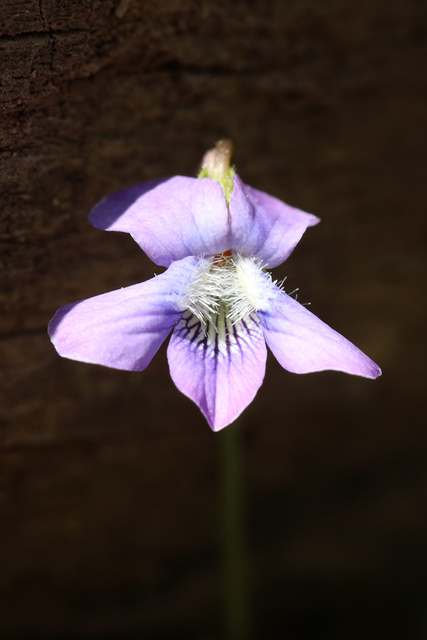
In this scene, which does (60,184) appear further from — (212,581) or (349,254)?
(212,581)

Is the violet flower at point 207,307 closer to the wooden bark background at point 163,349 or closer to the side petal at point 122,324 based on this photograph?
the side petal at point 122,324

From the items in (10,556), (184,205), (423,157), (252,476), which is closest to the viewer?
(184,205)

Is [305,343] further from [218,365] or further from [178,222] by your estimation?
[178,222]

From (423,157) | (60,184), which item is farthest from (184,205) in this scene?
(423,157)

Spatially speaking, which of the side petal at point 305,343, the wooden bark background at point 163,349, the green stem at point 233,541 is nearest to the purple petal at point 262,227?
the side petal at point 305,343

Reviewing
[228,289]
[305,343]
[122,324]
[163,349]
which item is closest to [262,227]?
[228,289]

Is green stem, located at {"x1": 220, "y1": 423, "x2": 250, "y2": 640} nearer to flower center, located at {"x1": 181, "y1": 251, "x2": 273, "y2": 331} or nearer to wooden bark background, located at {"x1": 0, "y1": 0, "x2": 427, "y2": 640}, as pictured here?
wooden bark background, located at {"x1": 0, "y1": 0, "x2": 427, "y2": 640}
